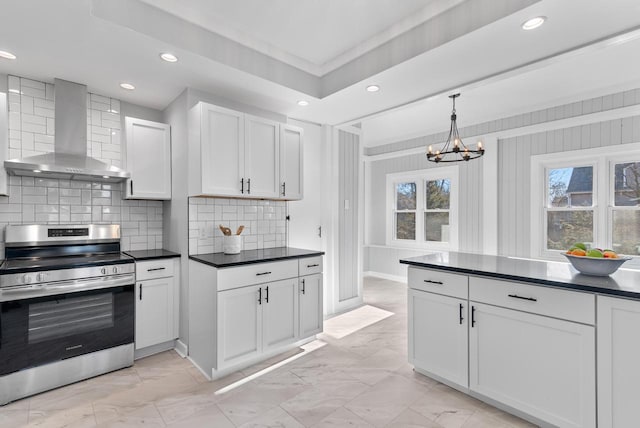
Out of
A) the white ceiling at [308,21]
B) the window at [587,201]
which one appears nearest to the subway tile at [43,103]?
the white ceiling at [308,21]

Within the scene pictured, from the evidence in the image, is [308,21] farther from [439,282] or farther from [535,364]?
[535,364]

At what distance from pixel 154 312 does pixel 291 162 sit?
200 cm

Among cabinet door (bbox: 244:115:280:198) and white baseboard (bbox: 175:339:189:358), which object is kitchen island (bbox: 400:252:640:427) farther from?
white baseboard (bbox: 175:339:189:358)

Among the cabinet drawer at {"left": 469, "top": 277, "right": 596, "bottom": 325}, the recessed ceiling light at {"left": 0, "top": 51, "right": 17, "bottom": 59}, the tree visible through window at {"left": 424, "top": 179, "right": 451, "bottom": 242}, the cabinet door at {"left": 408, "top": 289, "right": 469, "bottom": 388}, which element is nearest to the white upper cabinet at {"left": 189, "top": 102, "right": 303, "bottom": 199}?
the recessed ceiling light at {"left": 0, "top": 51, "right": 17, "bottom": 59}

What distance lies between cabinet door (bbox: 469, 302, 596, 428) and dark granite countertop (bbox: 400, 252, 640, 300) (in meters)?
0.24

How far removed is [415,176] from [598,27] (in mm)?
4144

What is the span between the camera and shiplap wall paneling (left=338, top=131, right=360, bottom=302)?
14.2ft

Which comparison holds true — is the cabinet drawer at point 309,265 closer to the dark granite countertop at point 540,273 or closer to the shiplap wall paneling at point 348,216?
the dark granite countertop at point 540,273

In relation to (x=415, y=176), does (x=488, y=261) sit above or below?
below

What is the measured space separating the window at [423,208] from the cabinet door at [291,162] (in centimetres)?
319

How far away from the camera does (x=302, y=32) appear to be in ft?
8.23

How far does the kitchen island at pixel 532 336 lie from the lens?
1.64 m

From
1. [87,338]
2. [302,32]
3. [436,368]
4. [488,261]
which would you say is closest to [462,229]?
[488,261]

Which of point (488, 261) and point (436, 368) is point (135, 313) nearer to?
point (436, 368)
